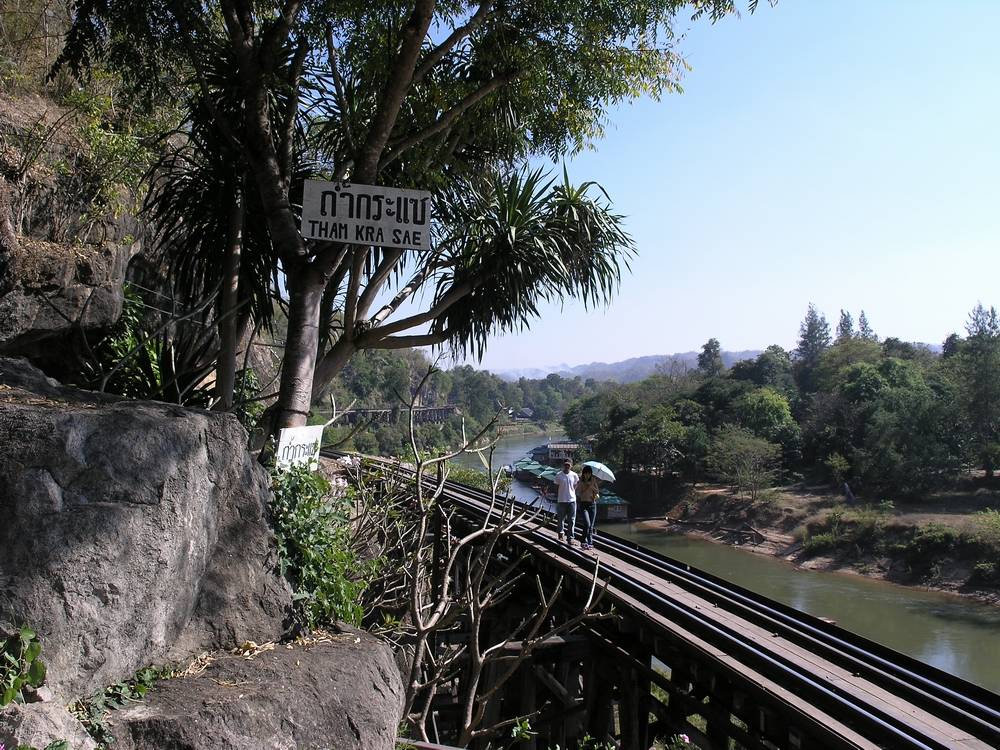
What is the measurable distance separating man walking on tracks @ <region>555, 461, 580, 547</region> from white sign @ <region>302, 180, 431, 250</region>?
5.55 metres

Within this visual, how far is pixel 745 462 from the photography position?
39.4 meters

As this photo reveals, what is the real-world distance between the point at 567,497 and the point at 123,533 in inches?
273

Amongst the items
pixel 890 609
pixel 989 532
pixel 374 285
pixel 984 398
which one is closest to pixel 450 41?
pixel 374 285

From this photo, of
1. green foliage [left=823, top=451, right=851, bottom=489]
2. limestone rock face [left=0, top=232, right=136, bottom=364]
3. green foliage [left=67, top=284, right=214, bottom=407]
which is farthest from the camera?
green foliage [left=823, top=451, right=851, bottom=489]

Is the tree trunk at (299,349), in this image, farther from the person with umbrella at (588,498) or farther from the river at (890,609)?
the river at (890,609)

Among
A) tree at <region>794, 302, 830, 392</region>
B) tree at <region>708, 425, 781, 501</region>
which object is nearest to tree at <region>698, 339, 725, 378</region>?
tree at <region>794, 302, 830, 392</region>

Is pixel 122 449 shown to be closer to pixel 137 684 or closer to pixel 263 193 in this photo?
pixel 137 684

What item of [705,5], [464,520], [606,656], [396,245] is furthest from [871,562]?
[396,245]

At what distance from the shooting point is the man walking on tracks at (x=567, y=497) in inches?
350

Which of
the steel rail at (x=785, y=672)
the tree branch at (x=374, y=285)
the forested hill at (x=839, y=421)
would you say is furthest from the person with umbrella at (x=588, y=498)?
the forested hill at (x=839, y=421)

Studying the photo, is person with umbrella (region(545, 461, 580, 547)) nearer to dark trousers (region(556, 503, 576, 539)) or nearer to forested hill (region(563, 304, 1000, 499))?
dark trousers (region(556, 503, 576, 539))

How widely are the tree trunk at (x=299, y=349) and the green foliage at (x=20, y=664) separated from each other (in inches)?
80.0

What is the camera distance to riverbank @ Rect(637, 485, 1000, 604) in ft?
85.8

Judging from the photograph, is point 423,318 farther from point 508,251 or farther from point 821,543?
point 821,543
